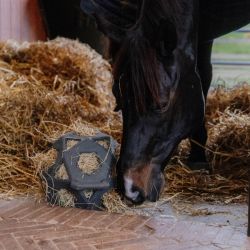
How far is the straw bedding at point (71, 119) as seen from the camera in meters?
3.28

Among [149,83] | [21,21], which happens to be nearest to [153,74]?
[149,83]

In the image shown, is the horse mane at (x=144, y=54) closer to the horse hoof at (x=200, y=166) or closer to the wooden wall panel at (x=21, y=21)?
the horse hoof at (x=200, y=166)

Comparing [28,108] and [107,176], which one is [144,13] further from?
[28,108]

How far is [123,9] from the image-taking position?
8.15ft

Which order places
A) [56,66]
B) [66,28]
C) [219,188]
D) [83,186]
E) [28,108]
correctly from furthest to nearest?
1. [66,28]
2. [56,66]
3. [28,108]
4. [219,188]
5. [83,186]

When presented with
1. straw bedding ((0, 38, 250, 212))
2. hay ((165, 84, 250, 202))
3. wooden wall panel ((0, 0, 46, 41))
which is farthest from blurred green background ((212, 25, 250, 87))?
wooden wall panel ((0, 0, 46, 41))

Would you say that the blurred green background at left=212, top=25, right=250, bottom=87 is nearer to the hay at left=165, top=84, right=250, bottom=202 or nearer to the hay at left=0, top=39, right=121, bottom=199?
the hay at left=0, top=39, right=121, bottom=199

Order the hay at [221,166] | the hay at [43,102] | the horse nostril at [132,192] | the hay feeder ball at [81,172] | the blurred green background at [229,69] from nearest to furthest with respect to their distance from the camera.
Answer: the horse nostril at [132,192] < the hay feeder ball at [81,172] < the hay at [221,166] < the hay at [43,102] < the blurred green background at [229,69]

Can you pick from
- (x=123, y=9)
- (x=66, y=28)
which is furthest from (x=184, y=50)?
(x=66, y=28)

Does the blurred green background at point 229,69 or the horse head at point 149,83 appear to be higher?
the horse head at point 149,83

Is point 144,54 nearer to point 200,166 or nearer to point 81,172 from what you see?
point 81,172

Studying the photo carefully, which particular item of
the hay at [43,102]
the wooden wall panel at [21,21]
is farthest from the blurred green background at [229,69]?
the wooden wall panel at [21,21]

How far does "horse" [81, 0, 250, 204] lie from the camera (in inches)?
92.0

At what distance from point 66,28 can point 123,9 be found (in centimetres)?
409
